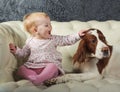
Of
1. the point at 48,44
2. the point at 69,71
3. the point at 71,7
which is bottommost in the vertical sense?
the point at 69,71

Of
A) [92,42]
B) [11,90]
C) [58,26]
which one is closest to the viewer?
[11,90]

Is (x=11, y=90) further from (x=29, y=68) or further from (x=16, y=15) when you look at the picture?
(x=16, y=15)

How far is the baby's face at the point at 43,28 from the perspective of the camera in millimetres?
1524

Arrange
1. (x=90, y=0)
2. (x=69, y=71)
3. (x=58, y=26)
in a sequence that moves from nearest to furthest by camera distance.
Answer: (x=69, y=71) → (x=58, y=26) → (x=90, y=0)

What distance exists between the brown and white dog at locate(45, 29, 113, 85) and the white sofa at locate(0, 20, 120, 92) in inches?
2.2

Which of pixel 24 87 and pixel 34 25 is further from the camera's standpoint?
pixel 34 25

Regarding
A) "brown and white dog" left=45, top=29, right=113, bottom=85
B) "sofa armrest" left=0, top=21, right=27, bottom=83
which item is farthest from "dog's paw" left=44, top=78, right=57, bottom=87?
"sofa armrest" left=0, top=21, right=27, bottom=83

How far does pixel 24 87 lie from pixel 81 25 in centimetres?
73

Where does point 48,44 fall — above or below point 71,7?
below

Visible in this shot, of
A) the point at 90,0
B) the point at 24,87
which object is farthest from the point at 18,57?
the point at 90,0

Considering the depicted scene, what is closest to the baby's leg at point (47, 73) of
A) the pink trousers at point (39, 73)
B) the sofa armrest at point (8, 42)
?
the pink trousers at point (39, 73)

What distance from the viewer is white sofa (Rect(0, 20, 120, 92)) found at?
1234mm

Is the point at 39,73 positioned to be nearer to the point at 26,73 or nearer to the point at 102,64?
the point at 26,73

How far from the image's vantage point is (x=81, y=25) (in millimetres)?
1865
